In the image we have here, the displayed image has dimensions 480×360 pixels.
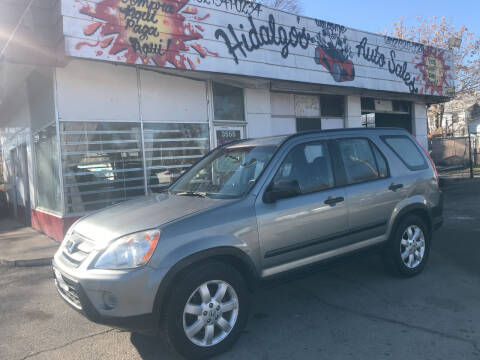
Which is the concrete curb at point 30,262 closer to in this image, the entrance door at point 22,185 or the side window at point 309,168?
the entrance door at point 22,185

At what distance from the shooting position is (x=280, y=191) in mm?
3410

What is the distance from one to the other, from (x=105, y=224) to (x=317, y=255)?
6.66ft

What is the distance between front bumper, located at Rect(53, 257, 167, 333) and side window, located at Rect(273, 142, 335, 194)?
1541 mm

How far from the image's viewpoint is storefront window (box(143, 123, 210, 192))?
8422 millimetres

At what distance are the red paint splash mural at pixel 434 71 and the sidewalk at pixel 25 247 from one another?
1282cm

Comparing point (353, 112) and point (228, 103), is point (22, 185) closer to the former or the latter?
point (228, 103)

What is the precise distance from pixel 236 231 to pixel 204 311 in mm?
689

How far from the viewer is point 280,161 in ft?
12.3

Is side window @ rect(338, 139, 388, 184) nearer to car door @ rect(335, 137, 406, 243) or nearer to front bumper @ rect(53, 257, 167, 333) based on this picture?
car door @ rect(335, 137, 406, 243)

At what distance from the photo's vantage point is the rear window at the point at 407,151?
4.81 m

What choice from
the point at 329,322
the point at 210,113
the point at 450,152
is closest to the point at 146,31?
the point at 210,113

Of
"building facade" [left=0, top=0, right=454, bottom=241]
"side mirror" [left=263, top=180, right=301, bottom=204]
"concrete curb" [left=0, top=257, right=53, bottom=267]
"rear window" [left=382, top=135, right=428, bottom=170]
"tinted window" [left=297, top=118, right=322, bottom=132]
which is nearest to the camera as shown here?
"side mirror" [left=263, top=180, right=301, bottom=204]

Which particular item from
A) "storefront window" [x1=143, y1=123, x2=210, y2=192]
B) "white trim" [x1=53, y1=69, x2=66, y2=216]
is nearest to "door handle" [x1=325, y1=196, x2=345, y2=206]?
"storefront window" [x1=143, y1=123, x2=210, y2=192]

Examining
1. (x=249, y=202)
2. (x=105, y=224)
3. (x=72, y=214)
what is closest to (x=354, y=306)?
(x=249, y=202)
